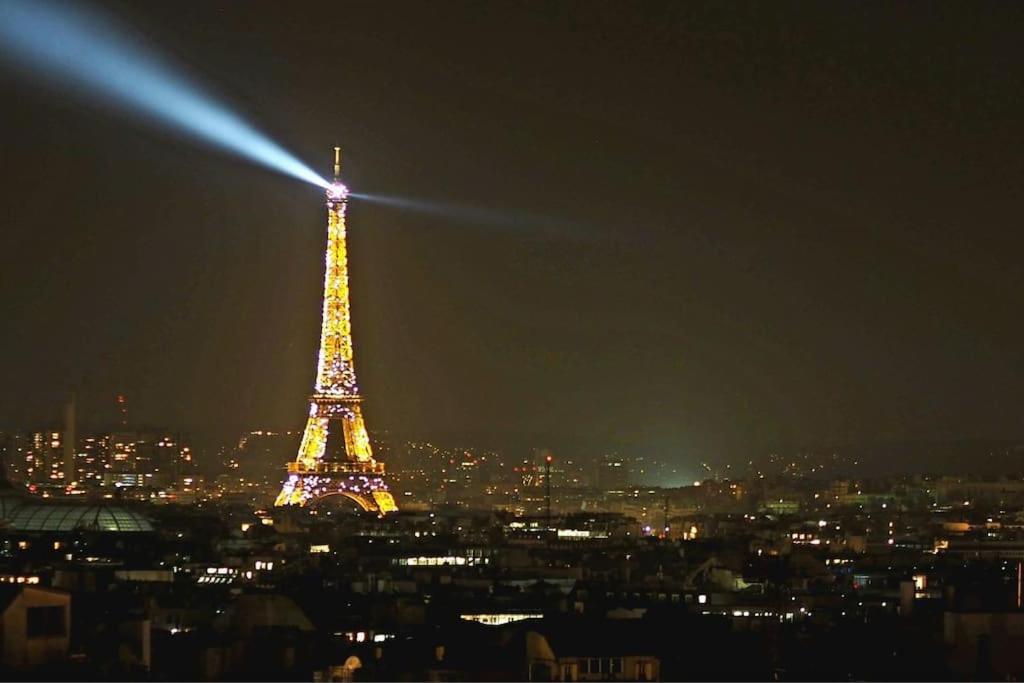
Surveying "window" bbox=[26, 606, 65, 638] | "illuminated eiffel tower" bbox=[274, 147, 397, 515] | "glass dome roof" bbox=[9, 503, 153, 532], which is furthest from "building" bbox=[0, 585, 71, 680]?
"illuminated eiffel tower" bbox=[274, 147, 397, 515]

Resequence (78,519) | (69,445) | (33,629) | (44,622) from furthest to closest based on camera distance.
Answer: (69,445), (78,519), (44,622), (33,629)

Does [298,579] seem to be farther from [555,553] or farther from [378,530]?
[378,530]

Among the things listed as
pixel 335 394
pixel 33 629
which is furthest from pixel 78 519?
pixel 33 629

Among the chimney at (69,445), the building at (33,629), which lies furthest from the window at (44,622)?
the chimney at (69,445)

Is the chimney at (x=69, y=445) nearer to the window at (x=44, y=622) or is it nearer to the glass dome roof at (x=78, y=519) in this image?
the glass dome roof at (x=78, y=519)

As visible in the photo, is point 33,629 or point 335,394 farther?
point 335,394

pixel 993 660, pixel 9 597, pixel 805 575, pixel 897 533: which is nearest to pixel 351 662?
pixel 993 660

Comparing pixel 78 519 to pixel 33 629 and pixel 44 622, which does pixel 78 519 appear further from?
pixel 33 629
